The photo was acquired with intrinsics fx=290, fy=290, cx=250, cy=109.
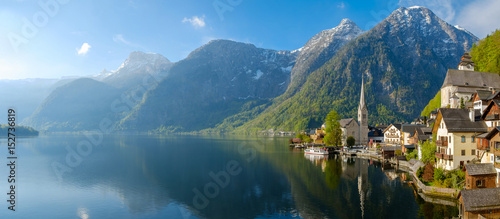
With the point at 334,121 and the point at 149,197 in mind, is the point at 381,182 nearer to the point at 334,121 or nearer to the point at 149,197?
the point at 149,197

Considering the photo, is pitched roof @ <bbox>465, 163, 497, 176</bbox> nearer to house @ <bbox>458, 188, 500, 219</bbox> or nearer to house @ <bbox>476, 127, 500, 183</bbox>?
house @ <bbox>476, 127, 500, 183</bbox>

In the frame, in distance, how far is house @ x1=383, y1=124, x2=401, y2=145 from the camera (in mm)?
118000

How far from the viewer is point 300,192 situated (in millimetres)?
49406

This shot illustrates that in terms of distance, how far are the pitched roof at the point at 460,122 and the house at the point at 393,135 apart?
242ft

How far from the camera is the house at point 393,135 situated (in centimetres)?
11800

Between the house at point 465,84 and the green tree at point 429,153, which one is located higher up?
the house at point 465,84

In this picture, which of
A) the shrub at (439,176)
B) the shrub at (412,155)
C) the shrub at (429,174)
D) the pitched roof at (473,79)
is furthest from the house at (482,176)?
the pitched roof at (473,79)

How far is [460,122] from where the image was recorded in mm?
46156

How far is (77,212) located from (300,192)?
111 ft

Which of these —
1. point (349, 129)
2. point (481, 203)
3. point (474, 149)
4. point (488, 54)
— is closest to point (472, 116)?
point (474, 149)

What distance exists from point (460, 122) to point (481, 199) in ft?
59.4

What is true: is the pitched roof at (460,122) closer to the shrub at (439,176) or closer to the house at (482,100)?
the house at (482,100)

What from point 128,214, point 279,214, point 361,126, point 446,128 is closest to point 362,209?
point 279,214

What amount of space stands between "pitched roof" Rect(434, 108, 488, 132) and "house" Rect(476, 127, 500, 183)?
226 cm
